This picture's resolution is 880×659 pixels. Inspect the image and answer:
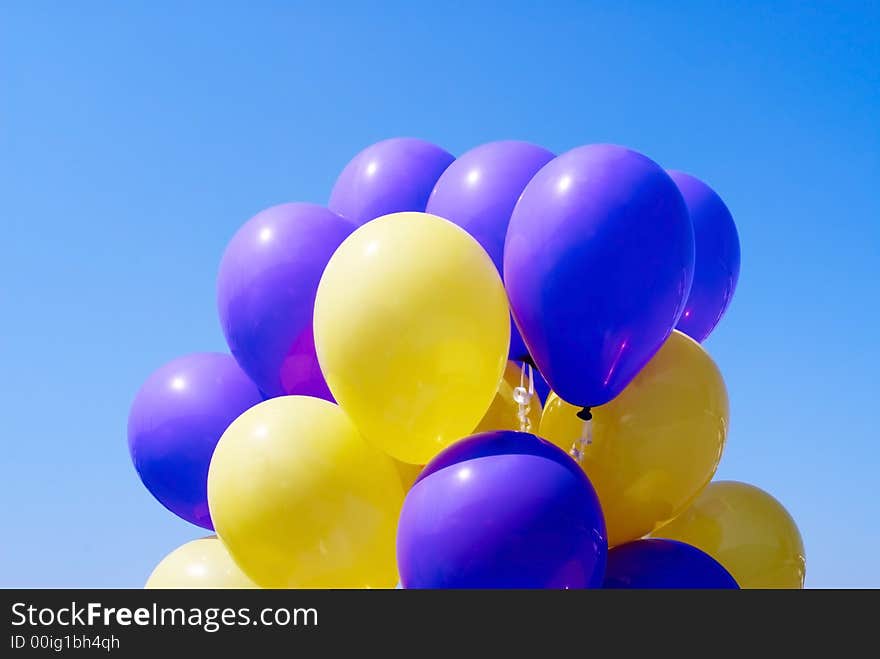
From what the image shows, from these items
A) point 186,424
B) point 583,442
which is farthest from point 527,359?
point 186,424

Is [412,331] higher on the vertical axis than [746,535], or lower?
higher

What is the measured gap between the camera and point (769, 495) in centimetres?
571

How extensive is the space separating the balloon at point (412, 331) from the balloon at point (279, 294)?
1.68 ft

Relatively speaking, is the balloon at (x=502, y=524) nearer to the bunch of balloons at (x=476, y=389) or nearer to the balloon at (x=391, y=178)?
the bunch of balloons at (x=476, y=389)

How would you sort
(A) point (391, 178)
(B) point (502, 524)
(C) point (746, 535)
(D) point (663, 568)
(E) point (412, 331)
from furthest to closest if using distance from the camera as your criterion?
1. (A) point (391, 178)
2. (C) point (746, 535)
3. (D) point (663, 568)
4. (E) point (412, 331)
5. (B) point (502, 524)

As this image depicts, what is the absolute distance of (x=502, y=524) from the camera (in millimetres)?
3996

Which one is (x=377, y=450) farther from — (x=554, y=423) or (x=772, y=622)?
(x=772, y=622)

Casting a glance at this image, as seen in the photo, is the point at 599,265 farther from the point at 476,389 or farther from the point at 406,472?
the point at 406,472

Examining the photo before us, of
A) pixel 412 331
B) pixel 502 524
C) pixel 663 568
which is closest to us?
pixel 502 524

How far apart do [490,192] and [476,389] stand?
1.13 metres

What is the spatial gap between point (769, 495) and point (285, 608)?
2904 millimetres

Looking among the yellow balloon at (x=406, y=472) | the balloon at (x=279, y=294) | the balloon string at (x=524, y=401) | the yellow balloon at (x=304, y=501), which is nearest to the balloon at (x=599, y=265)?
the balloon string at (x=524, y=401)

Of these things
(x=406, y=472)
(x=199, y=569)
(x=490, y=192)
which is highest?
(x=490, y=192)

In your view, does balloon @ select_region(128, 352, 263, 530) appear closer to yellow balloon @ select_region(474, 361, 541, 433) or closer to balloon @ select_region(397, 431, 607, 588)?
yellow balloon @ select_region(474, 361, 541, 433)
